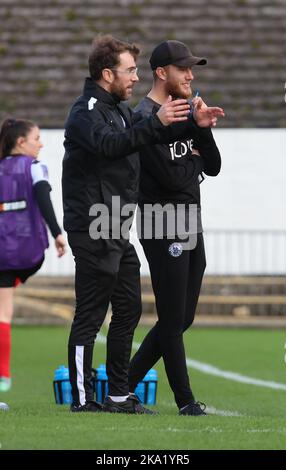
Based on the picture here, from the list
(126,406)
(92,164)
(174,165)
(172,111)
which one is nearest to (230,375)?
(126,406)

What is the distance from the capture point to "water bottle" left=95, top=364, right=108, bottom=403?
8375mm

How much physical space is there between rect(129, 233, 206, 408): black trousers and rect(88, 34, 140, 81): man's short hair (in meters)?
1.01

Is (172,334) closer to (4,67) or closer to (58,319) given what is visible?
(58,319)

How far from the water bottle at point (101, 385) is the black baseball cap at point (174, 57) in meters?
1.97

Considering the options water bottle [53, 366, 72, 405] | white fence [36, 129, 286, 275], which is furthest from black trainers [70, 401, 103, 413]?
white fence [36, 129, 286, 275]

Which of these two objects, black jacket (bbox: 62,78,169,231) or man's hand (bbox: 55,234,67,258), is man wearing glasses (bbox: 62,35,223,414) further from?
man's hand (bbox: 55,234,67,258)

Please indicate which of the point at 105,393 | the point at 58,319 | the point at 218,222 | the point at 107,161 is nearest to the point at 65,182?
the point at 107,161

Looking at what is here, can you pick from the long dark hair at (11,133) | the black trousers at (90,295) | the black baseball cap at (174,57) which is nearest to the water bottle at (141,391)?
the black trousers at (90,295)

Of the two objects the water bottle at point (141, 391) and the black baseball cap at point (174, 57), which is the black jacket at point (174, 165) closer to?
the black baseball cap at point (174, 57)

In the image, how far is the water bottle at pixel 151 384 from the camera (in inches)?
339

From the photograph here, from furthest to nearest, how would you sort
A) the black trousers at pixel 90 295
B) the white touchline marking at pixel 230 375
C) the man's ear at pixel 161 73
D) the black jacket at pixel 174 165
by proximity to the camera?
the white touchline marking at pixel 230 375 → the man's ear at pixel 161 73 → the black jacket at pixel 174 165 → the black trousers at pixel 90 295

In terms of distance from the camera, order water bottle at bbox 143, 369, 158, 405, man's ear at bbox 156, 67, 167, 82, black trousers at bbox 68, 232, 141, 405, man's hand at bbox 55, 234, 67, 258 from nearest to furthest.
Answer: black trousers at bbox 68, 232, 141, 405, man's ear at bbox 156, 67, 167, 82, man's hand at bbox 55, 234, 67, 258, water bottle at bbox 143, 369, 158, 405

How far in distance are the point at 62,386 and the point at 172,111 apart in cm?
227

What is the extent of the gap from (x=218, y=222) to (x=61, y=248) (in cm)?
1261
